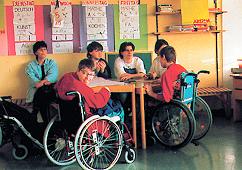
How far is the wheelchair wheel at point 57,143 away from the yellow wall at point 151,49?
1762 mm

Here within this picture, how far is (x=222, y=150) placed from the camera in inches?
168

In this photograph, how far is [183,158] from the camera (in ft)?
13.3

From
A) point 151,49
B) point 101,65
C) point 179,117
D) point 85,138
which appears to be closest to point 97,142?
point 85,138

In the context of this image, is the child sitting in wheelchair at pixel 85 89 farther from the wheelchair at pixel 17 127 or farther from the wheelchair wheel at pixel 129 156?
the wheelchair at pixel 17 127

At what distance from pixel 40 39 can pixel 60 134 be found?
1954 millimetres

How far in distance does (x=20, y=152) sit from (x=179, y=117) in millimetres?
1657

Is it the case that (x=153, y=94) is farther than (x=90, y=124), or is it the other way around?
(x=153, y=94)

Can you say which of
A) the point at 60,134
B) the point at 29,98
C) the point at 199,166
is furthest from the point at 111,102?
the point at 29,98

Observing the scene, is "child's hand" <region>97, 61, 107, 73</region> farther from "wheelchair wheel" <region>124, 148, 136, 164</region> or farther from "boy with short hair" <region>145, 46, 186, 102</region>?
"wheelchair wheel" <region>124, 148, 136, 164</region>

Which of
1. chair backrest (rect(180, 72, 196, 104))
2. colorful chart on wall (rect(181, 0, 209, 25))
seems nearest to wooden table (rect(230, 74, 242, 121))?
colorful chart on wall (rect(181, 0, 209, 25))

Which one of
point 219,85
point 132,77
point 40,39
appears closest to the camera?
point 132,77

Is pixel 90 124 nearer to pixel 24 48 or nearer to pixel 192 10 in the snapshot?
pixel 24 48

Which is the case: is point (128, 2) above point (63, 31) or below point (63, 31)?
above

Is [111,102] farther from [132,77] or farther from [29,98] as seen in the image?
[29,98]
